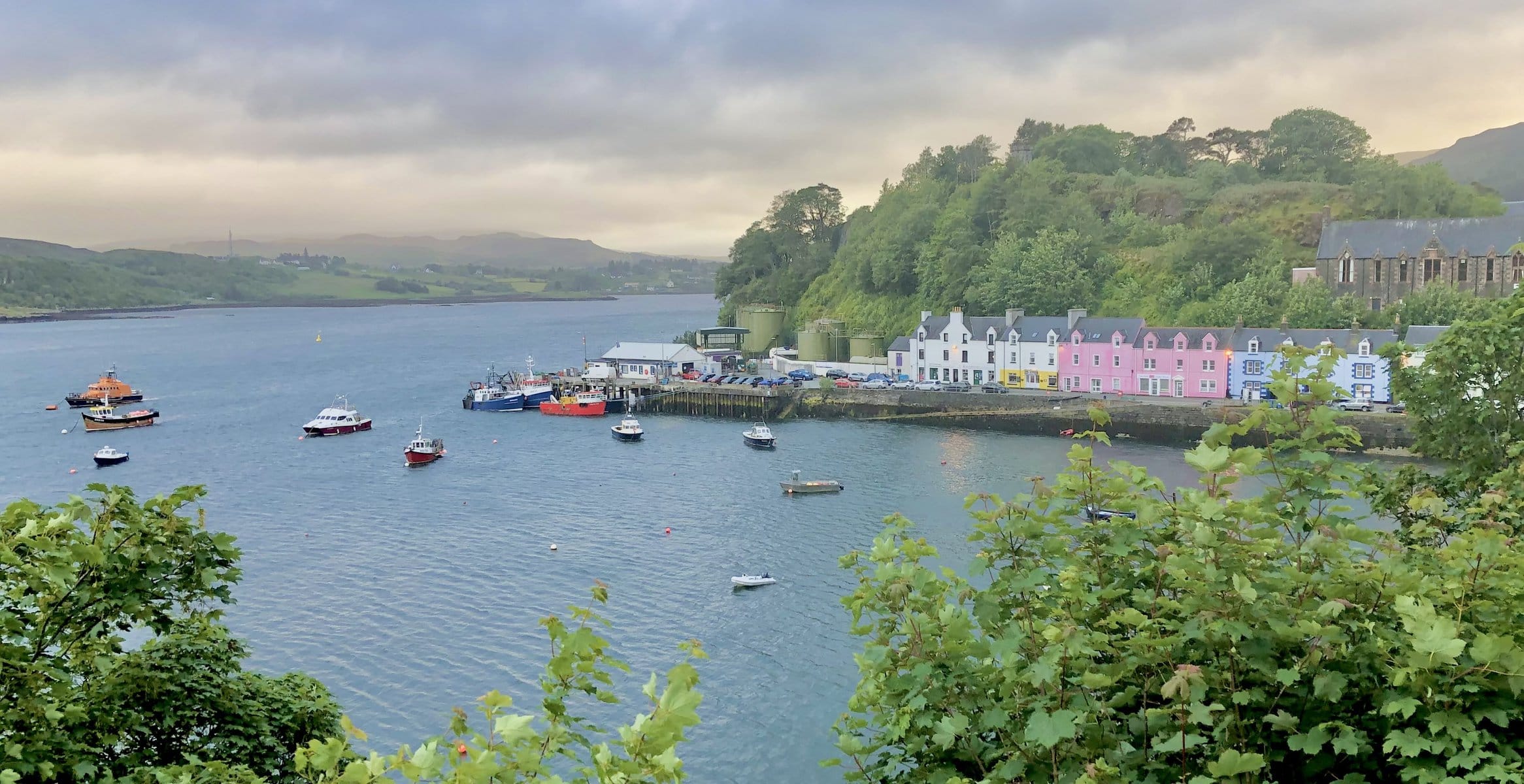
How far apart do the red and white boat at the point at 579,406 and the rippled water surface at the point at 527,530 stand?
5.95 ft

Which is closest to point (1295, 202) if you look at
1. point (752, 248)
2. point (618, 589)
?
point (752, 248)

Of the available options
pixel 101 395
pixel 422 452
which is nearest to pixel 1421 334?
pixel 422 452

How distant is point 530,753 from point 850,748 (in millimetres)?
2233

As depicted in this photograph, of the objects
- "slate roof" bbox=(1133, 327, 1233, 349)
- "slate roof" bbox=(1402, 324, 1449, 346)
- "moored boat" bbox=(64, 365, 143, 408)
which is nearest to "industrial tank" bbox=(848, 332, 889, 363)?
"slate roof" bbox=(1133, 327, 1233, 349)

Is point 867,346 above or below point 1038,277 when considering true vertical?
below

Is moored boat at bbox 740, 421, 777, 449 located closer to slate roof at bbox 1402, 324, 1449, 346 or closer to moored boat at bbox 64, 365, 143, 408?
slate roof at bbox 1402, 324, 1449, 346

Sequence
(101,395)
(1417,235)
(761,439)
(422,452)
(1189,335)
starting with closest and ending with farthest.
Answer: (422,452)
(761,439)
(1189,335)
(1417,235)
(101,395)

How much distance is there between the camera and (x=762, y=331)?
7938 cm

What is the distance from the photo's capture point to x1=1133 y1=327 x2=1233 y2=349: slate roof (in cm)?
4972

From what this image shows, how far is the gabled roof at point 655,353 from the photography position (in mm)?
66938

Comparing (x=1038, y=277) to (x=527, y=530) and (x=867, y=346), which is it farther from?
(x=527, y=530)

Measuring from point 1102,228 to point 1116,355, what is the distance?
78.3 feet

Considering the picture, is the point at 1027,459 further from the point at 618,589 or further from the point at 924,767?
the point at 924,767

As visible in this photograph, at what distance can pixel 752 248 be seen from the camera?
91875mm
